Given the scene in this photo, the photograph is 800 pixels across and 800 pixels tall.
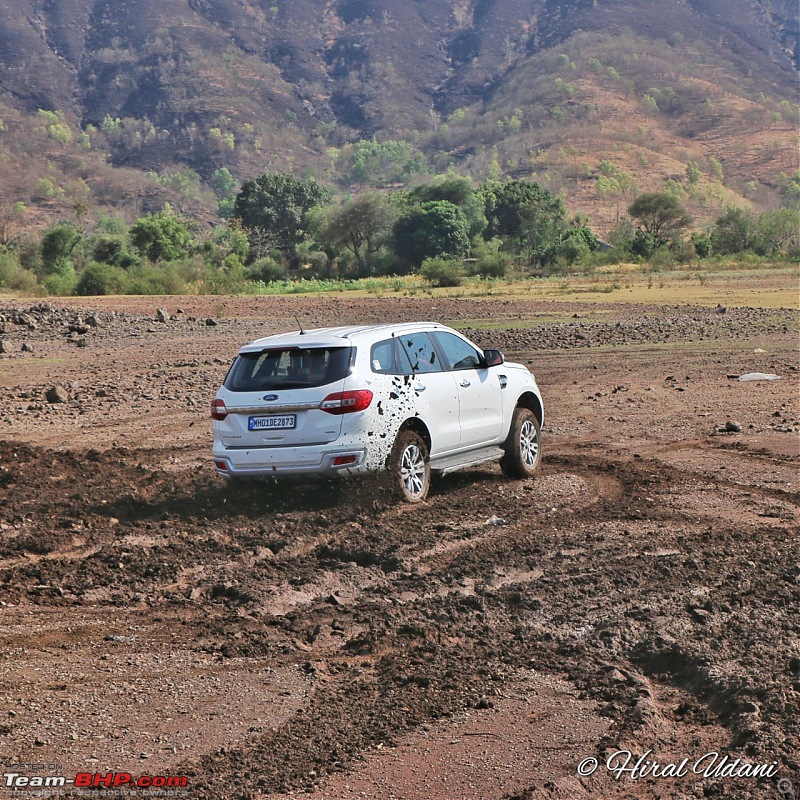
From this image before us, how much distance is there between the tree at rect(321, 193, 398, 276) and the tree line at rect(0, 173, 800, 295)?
11 centimetres

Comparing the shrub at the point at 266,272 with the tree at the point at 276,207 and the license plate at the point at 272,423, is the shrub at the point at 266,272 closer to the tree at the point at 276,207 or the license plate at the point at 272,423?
the tree at the point at 276,207

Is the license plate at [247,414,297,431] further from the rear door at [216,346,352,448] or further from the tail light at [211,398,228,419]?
the tail light at [211,398,228,419]

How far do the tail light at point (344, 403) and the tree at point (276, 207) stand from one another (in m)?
113

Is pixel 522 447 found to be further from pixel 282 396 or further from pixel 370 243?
pixel 370 243

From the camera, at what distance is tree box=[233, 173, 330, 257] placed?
123000 mm

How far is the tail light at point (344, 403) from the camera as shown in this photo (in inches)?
389

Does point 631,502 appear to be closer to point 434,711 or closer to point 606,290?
point 434,711

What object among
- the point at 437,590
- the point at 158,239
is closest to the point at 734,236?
the point at 158,239

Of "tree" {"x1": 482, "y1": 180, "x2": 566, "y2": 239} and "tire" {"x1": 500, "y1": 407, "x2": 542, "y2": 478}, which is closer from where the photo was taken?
"tire" {"x1": 500, "y1": 407, "x2": 542, "y2": 478}

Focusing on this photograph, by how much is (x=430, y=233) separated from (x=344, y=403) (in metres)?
79.6

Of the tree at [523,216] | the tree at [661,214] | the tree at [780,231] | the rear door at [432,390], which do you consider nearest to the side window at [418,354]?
the rear door at [432,390]

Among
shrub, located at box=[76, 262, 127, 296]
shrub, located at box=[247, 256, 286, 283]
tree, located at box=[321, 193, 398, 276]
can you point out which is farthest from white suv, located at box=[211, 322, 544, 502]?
tree, located at box=[321, 193, 398, 276]

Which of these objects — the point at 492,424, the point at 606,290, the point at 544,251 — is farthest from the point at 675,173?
the point at 492,424

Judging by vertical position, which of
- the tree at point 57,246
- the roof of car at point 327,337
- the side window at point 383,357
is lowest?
the side window at point 383,357
